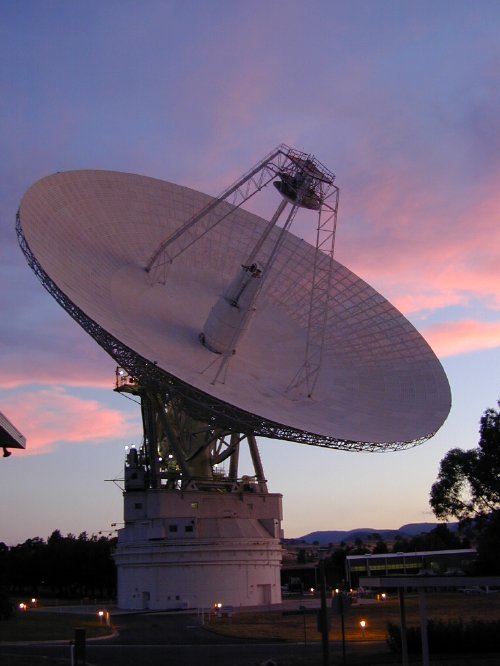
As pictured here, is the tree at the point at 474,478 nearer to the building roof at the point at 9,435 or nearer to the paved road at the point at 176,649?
the paved road at the point at 176,649

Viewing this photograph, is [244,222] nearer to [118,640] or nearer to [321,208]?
[321,208]

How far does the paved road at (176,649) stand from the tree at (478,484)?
16.3 meters

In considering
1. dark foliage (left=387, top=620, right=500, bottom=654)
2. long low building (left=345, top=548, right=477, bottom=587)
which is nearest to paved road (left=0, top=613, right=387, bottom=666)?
dark foliage (left=387, top=620, right=500, bottom=654)

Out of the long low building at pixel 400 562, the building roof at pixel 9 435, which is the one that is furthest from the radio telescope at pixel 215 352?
the long low building at pixel 400 562

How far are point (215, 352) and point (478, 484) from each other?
1614 cm

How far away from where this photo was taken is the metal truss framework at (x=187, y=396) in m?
37.8

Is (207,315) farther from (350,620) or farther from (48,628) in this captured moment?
(48,628)

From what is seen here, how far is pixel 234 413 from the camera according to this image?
131 feet

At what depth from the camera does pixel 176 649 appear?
29062mm

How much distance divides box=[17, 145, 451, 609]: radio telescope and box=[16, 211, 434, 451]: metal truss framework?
11cm

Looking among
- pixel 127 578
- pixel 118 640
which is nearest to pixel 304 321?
pixel 127 578

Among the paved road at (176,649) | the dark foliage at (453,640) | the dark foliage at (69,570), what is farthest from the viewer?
the dark foliage at (69,570)

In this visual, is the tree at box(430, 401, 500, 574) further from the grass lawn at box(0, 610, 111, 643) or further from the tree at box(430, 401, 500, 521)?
the grass lawn at box(0, 610, 111, 643)

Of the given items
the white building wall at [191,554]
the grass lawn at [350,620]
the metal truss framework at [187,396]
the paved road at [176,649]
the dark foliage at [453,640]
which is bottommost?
the grass lawn at [350,620]
